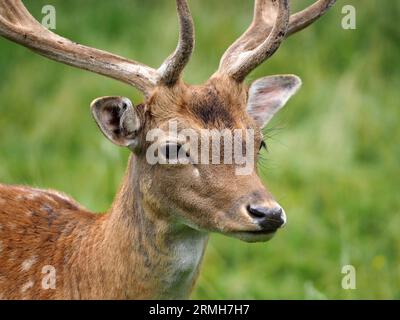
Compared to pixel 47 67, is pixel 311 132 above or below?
below

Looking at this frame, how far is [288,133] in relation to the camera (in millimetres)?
9359

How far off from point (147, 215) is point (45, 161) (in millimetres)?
4497

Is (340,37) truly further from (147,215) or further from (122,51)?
(147,215)

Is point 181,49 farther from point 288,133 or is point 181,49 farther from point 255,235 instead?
point 288,133

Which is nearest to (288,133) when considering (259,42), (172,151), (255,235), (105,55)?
(259,42)

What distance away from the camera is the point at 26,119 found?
392 inches

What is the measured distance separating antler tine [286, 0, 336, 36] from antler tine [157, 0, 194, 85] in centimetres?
78

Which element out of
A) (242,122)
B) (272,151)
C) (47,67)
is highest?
(47,67)

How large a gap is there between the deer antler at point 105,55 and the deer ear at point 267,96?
1.87 ft

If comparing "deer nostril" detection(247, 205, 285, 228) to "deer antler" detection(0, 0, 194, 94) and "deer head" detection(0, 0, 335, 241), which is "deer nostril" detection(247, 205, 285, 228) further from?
"deer antler" detection(0, 0, 194, 94)

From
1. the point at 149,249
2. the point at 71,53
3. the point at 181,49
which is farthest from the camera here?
the point at 71,53

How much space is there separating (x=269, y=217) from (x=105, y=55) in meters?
1.12
